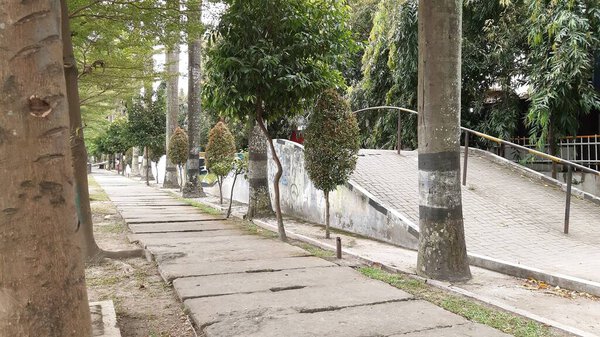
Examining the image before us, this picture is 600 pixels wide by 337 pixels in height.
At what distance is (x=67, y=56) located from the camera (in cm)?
623

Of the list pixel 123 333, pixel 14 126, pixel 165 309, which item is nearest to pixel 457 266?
pixel 165 309

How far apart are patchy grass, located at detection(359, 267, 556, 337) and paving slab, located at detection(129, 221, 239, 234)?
4662mm

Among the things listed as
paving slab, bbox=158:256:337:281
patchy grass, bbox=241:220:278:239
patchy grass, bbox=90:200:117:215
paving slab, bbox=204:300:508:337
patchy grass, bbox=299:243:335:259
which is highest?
paving slab, bbox=204:300:508:337

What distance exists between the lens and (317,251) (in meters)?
7.43

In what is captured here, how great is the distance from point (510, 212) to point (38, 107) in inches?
341

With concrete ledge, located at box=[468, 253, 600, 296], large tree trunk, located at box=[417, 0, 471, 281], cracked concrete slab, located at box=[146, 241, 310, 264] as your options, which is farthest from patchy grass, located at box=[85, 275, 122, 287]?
concrete ledge, located at box=[468, 253, 600, 296]

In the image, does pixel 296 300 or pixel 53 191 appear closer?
pixel 53 191

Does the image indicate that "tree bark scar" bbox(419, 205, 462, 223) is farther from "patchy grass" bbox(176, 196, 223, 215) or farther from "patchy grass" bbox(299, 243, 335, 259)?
"patchy grass" bbox(176, 196, 223, 215)

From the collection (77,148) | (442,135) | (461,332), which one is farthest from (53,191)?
(77,148)

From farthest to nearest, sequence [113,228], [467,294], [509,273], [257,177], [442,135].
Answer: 1. [257,177]
2. [113,228]
3. [509,273]
4. [442,135]
5. [467,294]

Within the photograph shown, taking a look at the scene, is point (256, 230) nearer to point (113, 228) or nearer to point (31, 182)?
point (113, 228)

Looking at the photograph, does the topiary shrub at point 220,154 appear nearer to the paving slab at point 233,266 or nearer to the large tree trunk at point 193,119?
the large tree trunk at point 193,119

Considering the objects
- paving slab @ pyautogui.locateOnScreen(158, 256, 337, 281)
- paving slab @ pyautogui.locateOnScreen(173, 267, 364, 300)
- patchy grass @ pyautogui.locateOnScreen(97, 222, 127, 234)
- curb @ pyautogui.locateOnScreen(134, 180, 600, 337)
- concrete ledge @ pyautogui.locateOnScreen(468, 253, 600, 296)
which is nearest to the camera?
curb @ pyautogui.locateOnScreen(134, 180, 600, 337)

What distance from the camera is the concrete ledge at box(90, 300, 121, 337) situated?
387cm
